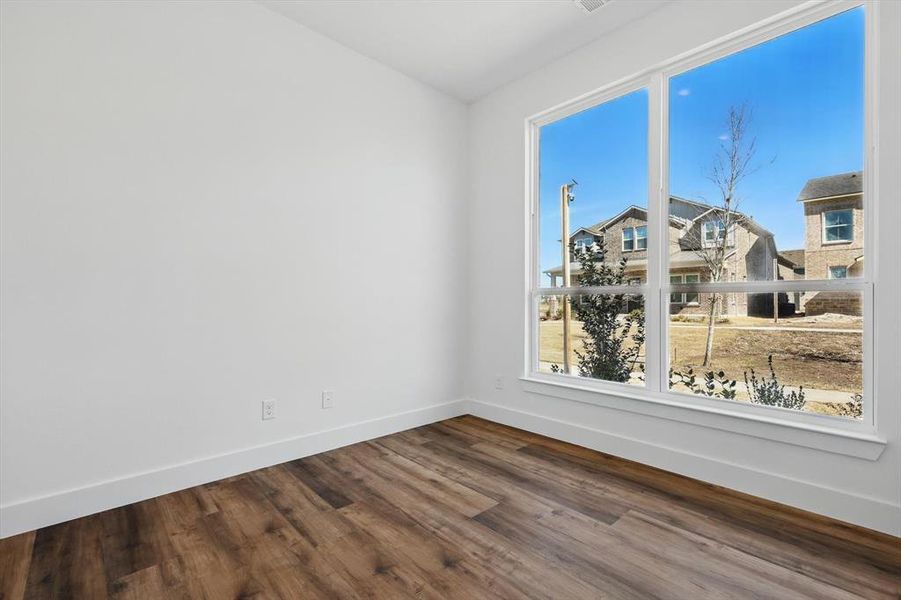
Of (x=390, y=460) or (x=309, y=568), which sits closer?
(x=309, y=568)

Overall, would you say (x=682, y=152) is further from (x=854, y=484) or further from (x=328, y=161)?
(x=328, y=161)

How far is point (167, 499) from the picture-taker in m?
2.27

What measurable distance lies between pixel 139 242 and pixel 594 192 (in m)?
2.92

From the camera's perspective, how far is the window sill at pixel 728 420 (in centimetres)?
202

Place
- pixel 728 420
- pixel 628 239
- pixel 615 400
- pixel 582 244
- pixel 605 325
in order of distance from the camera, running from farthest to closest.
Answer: pixel 582 244 < pixel 605 325 < pixel 628 239 < pixel 615 400 < pixel 728 420

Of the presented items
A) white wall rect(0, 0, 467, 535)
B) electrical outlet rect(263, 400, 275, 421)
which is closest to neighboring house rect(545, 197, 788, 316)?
white wall rect(0, 0, 467, 535)

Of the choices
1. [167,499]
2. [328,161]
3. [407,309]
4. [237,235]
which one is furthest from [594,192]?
[167,499]

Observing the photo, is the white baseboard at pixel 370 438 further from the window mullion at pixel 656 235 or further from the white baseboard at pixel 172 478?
the window mullion at pixel 656 235

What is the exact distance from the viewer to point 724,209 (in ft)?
8.39

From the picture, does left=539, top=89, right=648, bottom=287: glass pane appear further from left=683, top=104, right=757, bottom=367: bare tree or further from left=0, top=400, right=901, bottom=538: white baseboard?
left=0, top=400, right=901, bottom=538: white baseboard

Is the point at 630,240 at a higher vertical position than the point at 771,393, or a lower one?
higher

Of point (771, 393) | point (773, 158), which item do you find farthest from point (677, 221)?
point (771, 393)

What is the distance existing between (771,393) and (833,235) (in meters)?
0.87

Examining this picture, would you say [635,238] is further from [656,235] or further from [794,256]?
[794,256]
